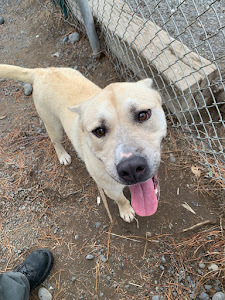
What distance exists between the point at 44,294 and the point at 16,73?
263cm

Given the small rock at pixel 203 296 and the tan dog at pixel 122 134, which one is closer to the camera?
the tan dog at pixel 122 134

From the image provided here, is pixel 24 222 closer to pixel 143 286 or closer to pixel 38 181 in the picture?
pixel 38 181

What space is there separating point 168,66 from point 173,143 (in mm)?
1032

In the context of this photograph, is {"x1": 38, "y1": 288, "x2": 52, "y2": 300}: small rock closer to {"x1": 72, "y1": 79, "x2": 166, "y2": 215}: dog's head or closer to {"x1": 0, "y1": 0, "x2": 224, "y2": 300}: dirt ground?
{"x1": 0, "y1": 0, "x2": 224, "y2": 300}: dirt ground

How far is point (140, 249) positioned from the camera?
275 centimetres

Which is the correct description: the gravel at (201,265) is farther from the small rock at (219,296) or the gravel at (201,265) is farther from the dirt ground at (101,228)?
the small rock at (219,296)

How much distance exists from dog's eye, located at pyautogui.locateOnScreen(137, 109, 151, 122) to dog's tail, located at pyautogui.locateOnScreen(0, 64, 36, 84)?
178 centimetres

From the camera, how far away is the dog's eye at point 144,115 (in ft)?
6.51

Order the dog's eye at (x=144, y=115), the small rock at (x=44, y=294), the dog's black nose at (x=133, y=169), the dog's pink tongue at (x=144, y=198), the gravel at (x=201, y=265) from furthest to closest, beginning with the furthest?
the small rock at (x=44, y=294) → the gravel at (x=201, y=265) → the dog's pink tongue at (x=144, y=198) → the dog's eye at (x=144, y=115) → the dog's black nose at (x=133, y=169)

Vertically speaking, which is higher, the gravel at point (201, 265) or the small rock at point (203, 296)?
the gravel at point (201, 265)

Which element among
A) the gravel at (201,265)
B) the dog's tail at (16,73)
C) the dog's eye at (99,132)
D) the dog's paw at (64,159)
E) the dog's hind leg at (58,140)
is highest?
the dog's eye at (99,132)

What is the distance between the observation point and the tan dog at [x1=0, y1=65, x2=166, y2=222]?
1816 mm

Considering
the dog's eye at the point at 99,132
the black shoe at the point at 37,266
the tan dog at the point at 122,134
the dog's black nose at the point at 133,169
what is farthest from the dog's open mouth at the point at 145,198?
the black shoe at the point at 37,266

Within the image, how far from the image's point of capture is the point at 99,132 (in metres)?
2.08
